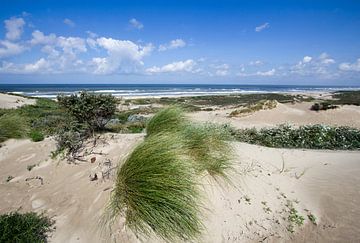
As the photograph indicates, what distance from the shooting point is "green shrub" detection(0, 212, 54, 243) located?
12.6 ft

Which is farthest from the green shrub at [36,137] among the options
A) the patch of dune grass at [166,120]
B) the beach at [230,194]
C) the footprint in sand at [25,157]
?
the patch of dune grass at [166,120]

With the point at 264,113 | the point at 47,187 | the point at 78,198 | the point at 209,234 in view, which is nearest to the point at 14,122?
the point at 47,187

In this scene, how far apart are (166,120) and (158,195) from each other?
3.20 metres

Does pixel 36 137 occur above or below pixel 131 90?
above

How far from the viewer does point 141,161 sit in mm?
4727

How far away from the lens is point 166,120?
7.30 meters

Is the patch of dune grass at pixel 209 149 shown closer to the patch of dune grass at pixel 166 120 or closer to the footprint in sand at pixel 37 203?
the patch of dune grass at pixel 166 120

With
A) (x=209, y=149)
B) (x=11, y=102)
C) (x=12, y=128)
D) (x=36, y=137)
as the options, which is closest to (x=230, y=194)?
(x=209, y=149)

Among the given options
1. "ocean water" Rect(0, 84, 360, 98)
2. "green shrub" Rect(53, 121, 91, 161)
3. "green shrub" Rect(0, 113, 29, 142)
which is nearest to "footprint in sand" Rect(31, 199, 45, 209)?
"green shrub" Rect(53, 121, 91, 161)

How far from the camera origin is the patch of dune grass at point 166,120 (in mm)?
7165

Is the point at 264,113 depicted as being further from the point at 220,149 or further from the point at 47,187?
the point at 47,187

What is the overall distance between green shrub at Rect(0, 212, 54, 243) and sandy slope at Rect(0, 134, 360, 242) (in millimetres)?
218

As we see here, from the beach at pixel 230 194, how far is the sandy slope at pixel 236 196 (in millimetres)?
13

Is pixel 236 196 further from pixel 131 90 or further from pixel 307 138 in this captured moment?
pixel 131 90
